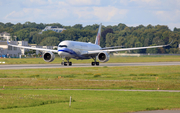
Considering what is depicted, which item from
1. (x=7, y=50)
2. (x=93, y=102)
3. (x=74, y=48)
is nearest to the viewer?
(x=93, y=102)

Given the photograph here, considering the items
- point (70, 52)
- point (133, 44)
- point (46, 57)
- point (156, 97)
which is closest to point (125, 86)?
point (156, 97)

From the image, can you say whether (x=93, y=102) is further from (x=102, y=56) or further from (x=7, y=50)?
(x=7, y=50)

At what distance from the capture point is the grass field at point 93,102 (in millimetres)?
17594

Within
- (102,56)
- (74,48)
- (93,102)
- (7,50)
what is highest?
(7,50)

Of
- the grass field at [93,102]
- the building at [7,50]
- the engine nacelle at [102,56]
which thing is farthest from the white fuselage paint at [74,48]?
the building at [7,50]

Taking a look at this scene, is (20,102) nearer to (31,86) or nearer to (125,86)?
(31,86)

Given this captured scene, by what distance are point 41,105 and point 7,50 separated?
125499mm

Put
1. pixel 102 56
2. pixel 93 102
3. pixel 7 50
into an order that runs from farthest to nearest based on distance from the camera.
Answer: pixel 7 50
pixel 102 56
pixel 93 102

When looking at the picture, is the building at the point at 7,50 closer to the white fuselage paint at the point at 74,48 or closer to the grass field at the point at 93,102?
the white fuselage paint at the point at 74,48

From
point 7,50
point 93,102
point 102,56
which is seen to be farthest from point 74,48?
point 7,50

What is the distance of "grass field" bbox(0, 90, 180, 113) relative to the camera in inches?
693

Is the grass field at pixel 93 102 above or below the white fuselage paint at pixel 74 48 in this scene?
below

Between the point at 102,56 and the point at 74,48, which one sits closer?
the point at 74,48

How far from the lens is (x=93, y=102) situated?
784 inches
